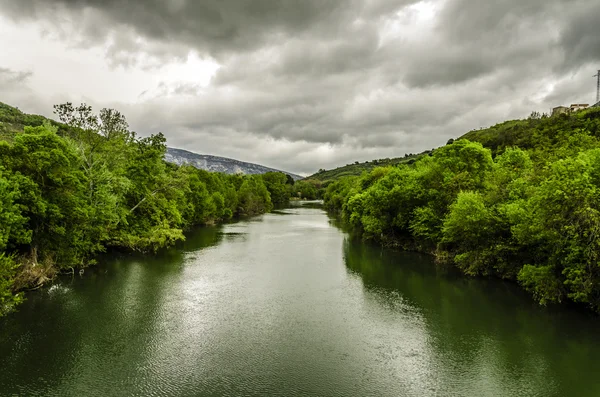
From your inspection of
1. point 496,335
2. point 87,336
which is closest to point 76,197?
point 87,336

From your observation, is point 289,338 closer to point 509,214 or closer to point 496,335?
point 496,335

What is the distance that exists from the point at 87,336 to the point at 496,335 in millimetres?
23294

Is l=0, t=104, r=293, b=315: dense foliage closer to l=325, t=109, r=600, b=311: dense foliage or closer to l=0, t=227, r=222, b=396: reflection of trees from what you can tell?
l=0, t=227, r=222, b=396: reflection of trees

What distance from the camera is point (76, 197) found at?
3062 cm

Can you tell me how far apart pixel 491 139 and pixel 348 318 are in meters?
83.2

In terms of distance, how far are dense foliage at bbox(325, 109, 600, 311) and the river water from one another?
259 centimetres

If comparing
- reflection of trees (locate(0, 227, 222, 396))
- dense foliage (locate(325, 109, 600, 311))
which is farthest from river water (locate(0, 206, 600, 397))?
dense foliage (locate(325, 109, 600, 311))

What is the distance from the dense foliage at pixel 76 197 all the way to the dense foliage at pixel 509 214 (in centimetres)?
3038

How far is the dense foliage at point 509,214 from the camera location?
76.1 ft

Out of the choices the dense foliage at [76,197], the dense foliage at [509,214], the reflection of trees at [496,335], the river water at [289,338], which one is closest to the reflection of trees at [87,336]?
the river water at [289,338]

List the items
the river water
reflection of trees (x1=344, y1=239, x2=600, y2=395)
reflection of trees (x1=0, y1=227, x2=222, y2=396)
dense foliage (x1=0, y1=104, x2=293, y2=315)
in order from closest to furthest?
reflection of trees (x1=0, y1=227, x2=222, y2=396) → the river water → reflection of trees (x1=344, y1=239, x2=600, y2=395) → dense foliage (x1=0, y1=104, x2=293, y2=315)

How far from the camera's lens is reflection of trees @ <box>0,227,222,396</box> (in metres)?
15.7

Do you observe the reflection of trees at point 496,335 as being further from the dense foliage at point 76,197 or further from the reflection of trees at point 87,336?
the dense foliage at point 76,197

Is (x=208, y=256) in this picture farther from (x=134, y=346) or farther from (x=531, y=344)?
(x=531, y=344)
